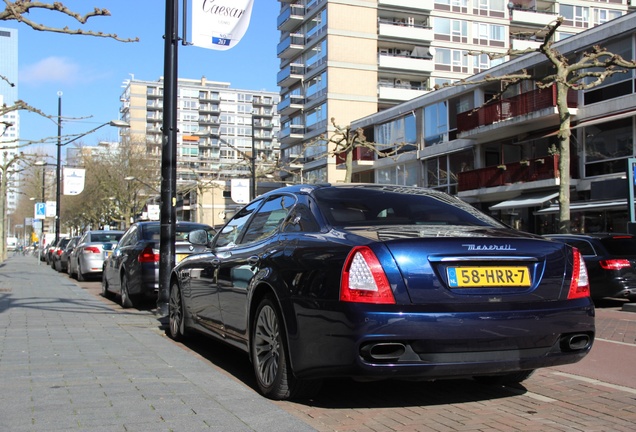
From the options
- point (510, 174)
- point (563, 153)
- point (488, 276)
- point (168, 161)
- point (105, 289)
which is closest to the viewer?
point (488, 276)

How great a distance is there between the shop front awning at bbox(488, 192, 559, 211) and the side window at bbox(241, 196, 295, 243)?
2437 centimetres

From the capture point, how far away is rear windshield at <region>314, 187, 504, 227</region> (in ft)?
15.9

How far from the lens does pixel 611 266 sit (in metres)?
13.5

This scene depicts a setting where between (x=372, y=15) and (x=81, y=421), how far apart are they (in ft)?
201

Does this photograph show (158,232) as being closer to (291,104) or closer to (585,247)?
(585,247)

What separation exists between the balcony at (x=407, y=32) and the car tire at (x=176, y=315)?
56.6m

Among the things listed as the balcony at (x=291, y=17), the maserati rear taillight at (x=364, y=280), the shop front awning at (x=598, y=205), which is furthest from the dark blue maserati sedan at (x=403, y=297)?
the balcony at (x=291, y=17)

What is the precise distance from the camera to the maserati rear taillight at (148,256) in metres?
11.1

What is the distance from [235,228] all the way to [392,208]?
197cm

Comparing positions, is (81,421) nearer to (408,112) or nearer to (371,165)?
(408,112)

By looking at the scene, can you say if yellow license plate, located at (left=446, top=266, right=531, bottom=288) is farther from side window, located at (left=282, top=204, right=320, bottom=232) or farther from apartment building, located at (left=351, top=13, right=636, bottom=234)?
apartment building, located at (left=351, top=13, right=636, bottom=234)

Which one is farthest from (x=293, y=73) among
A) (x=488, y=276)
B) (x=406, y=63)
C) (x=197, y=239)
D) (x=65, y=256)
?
(x=488, y=276)

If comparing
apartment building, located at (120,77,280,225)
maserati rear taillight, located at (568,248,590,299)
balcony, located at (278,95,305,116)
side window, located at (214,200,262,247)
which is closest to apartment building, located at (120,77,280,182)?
apartment building, located at (120,77,280,225)

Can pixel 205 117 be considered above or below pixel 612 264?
above
